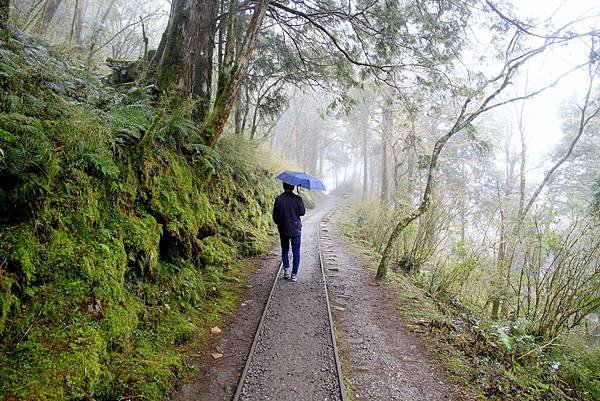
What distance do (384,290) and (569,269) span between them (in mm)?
3432

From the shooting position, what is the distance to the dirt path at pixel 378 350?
4.32 metres

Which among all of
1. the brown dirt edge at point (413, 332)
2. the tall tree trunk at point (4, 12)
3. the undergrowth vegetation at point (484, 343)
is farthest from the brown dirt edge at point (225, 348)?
the tall tree trunk at point (4, 12)

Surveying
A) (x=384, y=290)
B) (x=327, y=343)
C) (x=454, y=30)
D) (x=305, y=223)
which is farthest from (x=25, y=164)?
(x=305, y=223)

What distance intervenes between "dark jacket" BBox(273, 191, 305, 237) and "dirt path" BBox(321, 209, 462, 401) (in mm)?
1520

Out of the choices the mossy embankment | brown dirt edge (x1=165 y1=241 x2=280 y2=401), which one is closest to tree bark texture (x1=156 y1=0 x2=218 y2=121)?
the mossy embankment

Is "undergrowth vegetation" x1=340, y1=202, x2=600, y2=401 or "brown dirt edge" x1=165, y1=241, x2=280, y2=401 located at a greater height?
"undergrowth vegetation" x1=340, y1=202, x2=600, y2=401

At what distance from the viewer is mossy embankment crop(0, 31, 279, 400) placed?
10.0 ft

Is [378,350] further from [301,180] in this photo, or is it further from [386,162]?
[386,162]

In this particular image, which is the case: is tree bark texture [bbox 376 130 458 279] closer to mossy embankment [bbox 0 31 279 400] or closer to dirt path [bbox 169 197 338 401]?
dirt path [bbox 169 197 338 401]

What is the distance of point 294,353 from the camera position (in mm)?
4832

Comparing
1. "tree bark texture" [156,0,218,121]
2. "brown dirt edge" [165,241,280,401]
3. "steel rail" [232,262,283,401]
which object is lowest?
"brown dirt edge" [165,241,280,401]

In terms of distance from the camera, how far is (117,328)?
3.79 metres

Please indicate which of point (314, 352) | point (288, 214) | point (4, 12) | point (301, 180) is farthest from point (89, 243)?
point (301, 180)

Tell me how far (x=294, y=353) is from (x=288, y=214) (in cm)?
344
